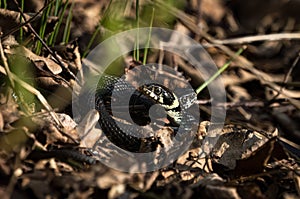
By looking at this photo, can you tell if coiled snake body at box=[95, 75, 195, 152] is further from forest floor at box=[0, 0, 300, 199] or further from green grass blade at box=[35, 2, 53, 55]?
green grass blade at box=[35, 2, 53, 55]

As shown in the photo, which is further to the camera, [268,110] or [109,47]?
[268,110]

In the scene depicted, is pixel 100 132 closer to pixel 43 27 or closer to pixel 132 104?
pixel 132 104

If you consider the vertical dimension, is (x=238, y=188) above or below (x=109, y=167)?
above

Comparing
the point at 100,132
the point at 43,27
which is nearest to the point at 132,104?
the point at 100,132

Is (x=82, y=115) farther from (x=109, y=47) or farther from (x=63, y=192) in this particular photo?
(x=109, y=47)

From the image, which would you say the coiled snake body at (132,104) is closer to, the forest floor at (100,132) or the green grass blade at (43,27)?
the forest floor at (100,132)

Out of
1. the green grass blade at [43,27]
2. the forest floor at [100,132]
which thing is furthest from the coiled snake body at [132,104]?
the green grass blade at [43,27]

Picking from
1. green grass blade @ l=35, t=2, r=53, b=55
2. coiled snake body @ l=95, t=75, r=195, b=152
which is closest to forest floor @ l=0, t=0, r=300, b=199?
green grass blade @ l=35, t=2, r=53, b=55

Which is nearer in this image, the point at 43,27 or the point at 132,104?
the point at 132,104

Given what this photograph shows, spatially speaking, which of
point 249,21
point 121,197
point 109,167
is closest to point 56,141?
point 109,167
